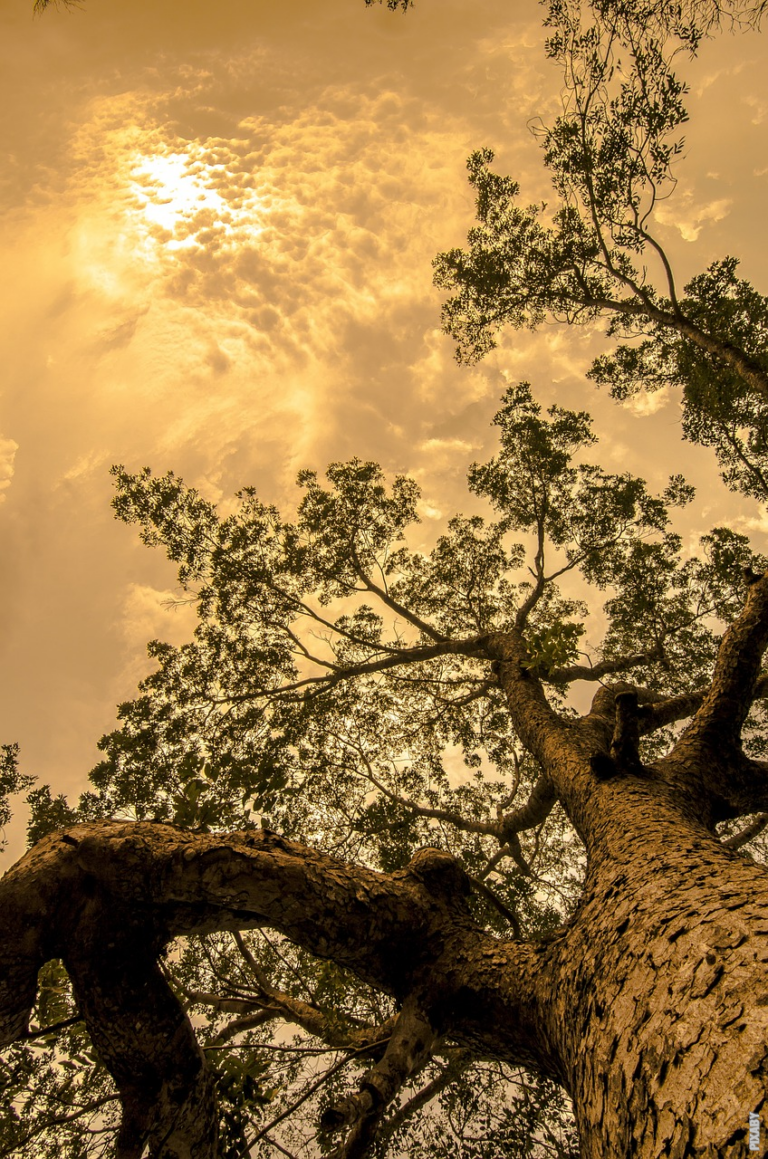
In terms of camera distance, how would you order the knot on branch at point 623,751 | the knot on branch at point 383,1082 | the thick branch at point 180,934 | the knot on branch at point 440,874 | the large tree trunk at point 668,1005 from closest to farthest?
the large tree trunk at point 668,1005 → the knot on branch at point 383,1082 → the thick branch at point 180,934 → the knot on branch at point 440,874 → the knot on branch at point 623,751

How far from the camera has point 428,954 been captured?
244 cm

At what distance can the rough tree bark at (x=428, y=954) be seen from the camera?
1377 mm

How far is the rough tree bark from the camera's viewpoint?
1377mm

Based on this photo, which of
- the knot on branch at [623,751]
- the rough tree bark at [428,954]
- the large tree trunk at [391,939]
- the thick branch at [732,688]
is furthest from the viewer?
the thick branch at [732,688]

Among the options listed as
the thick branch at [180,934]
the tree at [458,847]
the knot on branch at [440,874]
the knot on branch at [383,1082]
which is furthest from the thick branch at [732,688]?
the knot on branch at [383,1082]

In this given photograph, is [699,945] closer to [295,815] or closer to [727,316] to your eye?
[295,815]

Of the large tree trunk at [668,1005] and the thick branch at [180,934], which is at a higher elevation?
the thick branch at [180,934]

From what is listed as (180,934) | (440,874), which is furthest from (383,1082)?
(180,934)

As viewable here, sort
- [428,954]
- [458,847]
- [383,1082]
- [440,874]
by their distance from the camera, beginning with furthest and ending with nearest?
1. [458,847]
2. [440,874]
3. [428,954]
4. [383,1082]

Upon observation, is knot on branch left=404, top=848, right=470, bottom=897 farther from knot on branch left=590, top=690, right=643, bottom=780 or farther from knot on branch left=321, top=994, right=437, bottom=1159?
knot on branch left=590, top=690, right=643, bottom=780

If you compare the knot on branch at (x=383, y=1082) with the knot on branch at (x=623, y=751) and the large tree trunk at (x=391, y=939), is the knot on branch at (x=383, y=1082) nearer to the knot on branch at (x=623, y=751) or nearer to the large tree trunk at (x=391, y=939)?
the large tree trunk at (x=391, y=939)

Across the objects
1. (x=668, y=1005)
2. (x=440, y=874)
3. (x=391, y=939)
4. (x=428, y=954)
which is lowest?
(x=668, y=1005)

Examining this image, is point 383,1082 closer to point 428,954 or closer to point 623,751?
point 428,954

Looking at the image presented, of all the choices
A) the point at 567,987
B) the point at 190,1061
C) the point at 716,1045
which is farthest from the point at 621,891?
the point at 190,1061
